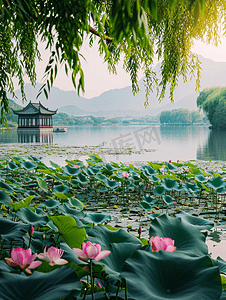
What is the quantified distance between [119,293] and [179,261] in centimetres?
18

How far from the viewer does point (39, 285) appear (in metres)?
0.65

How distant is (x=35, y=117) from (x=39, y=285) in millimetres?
26941

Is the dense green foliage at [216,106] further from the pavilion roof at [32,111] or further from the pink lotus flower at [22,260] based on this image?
the pink lotus flower at [22,260]

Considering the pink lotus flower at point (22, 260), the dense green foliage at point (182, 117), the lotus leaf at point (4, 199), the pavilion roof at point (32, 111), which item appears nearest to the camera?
the pink lotus flower at point (22, 260)

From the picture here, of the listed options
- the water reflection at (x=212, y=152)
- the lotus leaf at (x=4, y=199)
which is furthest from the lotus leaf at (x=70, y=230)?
the water reflection at (x=212, y=152)

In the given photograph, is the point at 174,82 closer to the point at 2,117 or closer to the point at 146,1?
the point at 2,117

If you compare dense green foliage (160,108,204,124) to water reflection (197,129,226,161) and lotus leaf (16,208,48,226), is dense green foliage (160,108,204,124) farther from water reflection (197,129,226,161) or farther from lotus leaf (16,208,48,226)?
lotus leaf (16,208,48,226)

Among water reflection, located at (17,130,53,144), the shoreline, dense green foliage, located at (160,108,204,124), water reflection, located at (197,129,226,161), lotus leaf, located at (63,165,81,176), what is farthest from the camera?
dense green foliage, located at (160,108,204,124)

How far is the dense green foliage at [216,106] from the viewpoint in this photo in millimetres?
24000

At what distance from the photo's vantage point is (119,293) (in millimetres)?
720

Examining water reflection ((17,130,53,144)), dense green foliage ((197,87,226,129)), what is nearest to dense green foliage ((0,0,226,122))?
water reflection ((17,130,53,144))

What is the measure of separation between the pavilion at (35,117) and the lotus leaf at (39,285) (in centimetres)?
2604

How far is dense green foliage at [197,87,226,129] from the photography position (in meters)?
24.0

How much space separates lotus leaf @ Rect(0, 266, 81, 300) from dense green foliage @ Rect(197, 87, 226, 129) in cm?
2508
